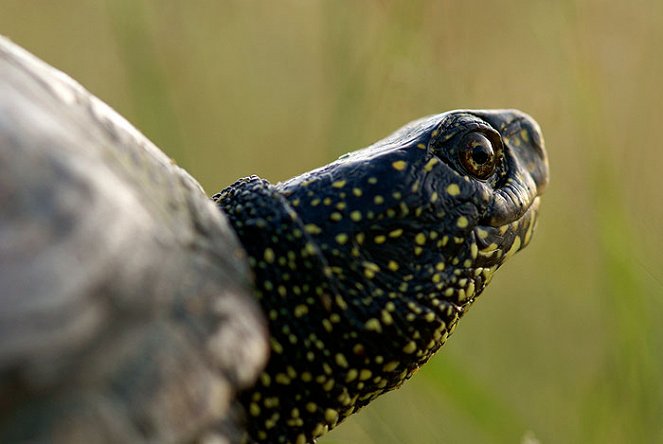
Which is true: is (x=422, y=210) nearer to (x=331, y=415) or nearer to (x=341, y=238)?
(x=341, y=238)

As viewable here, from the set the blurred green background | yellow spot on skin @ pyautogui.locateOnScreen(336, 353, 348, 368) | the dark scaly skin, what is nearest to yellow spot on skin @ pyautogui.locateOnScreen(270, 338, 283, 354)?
the dark scaly skin

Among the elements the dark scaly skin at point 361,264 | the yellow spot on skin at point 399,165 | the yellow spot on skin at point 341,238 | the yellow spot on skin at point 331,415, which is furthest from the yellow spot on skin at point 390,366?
the yellow spot on skin at point 399,165

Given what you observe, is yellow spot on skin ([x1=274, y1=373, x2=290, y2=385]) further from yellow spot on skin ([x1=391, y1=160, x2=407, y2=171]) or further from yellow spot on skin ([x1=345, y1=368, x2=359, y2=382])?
yellow spot on skin ([x1=391, y1=160, x2=407, y2=171])

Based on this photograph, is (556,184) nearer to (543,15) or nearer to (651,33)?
(651,33)

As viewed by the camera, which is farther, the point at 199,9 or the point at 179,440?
the point at 199,9

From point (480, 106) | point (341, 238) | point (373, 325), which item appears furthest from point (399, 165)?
point (480, 106)

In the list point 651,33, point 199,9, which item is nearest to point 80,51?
point 199,9
